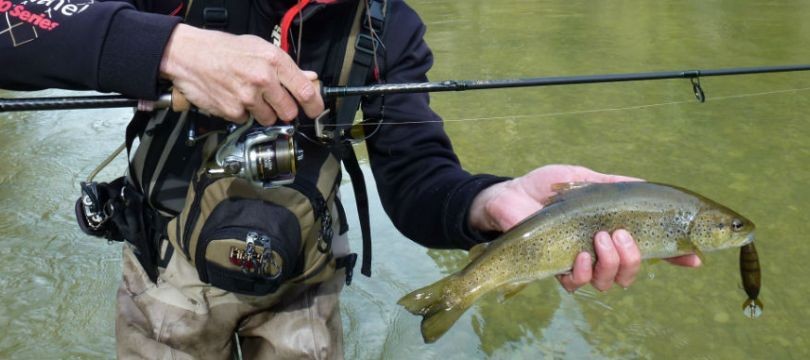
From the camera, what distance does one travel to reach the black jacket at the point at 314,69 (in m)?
1.53

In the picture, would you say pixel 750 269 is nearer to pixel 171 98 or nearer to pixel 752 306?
pixel 752 306

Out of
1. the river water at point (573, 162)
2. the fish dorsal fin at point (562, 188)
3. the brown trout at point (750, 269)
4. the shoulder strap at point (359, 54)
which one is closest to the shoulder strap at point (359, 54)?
the shoulder strap at point (359, 54)

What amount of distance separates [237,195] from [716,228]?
128 centimetres

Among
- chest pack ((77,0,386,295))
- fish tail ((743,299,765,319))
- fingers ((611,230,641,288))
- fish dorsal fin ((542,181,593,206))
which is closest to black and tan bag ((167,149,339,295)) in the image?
chest pack ((77,0,386,295))

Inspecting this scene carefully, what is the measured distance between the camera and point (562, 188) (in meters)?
1.94

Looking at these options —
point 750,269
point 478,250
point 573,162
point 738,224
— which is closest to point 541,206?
point 478,250

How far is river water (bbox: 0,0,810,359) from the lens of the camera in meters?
3.06

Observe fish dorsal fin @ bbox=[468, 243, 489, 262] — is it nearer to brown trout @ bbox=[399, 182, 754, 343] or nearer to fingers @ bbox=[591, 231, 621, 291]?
brown trout @ bbox=[399, 182, 754, 343]

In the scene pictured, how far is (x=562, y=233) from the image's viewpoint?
188 centimetres

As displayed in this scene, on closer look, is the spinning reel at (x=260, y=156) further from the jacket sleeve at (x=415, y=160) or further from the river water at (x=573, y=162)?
the river water at (x=573, y=162)

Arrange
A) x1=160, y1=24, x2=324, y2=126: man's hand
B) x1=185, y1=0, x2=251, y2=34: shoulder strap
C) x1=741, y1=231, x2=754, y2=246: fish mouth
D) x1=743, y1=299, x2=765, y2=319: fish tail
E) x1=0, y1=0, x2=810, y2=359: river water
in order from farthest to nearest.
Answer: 1. x1=0, y1=0, x2=810, y2=359: river water
2. x1=743, y1=299, x2=765, y2=319: fish tail
3. x1=741, y1=231, x2=754, y2=246: fish mouth
4. x1=185, y1=0, x2=251, y2=34: shoulder strap
5. x1=160, y1=24, x2=324, y2=126: man's hand

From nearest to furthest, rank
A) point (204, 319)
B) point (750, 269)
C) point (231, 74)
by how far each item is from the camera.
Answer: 1. point (231, 74)
2. point (204, 319)
3. point (750, 269)

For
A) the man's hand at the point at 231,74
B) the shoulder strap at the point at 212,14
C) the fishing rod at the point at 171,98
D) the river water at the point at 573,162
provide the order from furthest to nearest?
the river water at the point at 573,162
the shoulder strap at the point at 212,14
the fishing rod at the point at 171,98
the man's hand at the point at 231,74

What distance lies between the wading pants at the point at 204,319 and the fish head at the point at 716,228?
1.06m
